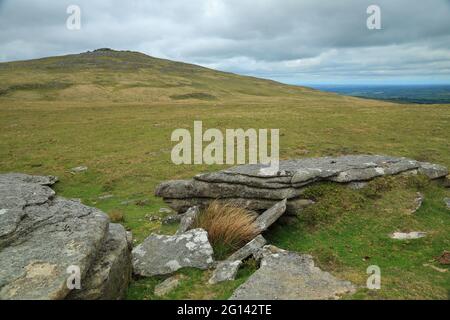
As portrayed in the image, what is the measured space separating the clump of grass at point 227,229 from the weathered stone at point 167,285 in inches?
75.6

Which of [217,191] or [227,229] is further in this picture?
[217,191]

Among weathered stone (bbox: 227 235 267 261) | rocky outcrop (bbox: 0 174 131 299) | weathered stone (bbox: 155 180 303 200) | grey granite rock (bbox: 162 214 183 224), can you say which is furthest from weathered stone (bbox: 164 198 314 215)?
rocky outcrop (bbox: 0 174 131 299)

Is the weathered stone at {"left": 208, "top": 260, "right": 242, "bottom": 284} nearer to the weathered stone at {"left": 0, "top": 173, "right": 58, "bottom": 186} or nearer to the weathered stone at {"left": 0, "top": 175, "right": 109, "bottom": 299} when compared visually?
the weathered stone at {"left": 0, "top": 175, "right": 109, "bottom": 299}

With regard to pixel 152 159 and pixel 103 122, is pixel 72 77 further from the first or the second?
pixel 152 159

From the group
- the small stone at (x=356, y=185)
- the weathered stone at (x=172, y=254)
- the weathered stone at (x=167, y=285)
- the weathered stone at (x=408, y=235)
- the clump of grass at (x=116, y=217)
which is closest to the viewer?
the weathered stone at (x=167, y=285)

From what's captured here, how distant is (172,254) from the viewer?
12.2m

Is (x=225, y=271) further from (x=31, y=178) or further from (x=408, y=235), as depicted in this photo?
(x=31, y=178)

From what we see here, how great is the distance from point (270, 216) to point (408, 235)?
15.7ft

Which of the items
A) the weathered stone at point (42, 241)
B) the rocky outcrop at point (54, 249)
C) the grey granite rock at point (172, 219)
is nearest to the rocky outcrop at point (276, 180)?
the grey granite rock at point (172, 219)

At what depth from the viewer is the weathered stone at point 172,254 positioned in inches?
458

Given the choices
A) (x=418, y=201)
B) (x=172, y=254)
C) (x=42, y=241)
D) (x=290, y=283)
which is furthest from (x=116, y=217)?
(x=418, y=201)

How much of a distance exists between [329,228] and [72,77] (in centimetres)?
11891

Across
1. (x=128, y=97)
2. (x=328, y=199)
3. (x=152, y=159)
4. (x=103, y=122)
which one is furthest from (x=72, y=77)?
(x=328, y=199)

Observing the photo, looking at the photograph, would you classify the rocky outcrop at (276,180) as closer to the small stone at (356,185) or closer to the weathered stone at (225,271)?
the small stone at (356,185)
